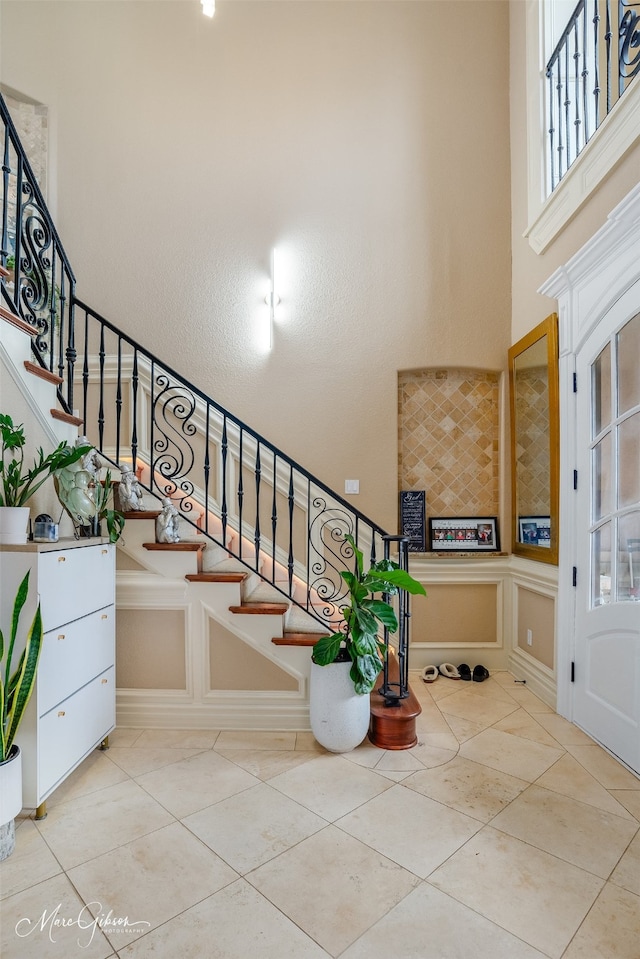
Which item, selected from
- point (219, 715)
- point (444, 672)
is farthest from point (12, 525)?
point (444, 672)

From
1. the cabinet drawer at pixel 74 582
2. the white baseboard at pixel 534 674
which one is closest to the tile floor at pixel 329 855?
the white baseboard at pixel 534 674

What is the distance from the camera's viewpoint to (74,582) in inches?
91.4

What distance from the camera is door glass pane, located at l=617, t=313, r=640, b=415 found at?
2.58 m

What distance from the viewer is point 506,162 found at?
424 cm

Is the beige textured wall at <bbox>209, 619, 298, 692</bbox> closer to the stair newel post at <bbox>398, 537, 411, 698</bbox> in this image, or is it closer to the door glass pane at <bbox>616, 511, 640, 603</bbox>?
the stair newel post at <bbox>398, 537, 411, 698</bbox>

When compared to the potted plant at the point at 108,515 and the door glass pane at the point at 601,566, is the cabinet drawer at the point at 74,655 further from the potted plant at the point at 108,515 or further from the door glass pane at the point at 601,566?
the door glass pane at the point at 601,566

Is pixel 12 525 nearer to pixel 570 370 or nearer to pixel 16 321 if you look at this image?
pixel 16 321

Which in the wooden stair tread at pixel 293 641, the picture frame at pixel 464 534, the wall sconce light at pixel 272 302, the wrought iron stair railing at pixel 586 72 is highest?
the wrought iron stair railing at pixel 586 72

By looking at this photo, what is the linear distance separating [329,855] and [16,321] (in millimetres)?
2595

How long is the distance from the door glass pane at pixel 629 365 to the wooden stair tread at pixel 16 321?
302 centimetres

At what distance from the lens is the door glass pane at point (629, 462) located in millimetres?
2564

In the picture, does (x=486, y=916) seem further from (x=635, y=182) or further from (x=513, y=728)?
(x=635, y=182)

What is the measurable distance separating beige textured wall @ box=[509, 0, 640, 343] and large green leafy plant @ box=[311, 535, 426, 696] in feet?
7.48

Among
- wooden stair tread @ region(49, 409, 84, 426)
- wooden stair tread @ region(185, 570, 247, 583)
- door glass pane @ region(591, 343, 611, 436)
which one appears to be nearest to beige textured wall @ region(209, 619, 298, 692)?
wooden stair tread @ region(185, 570, 247, 583)
